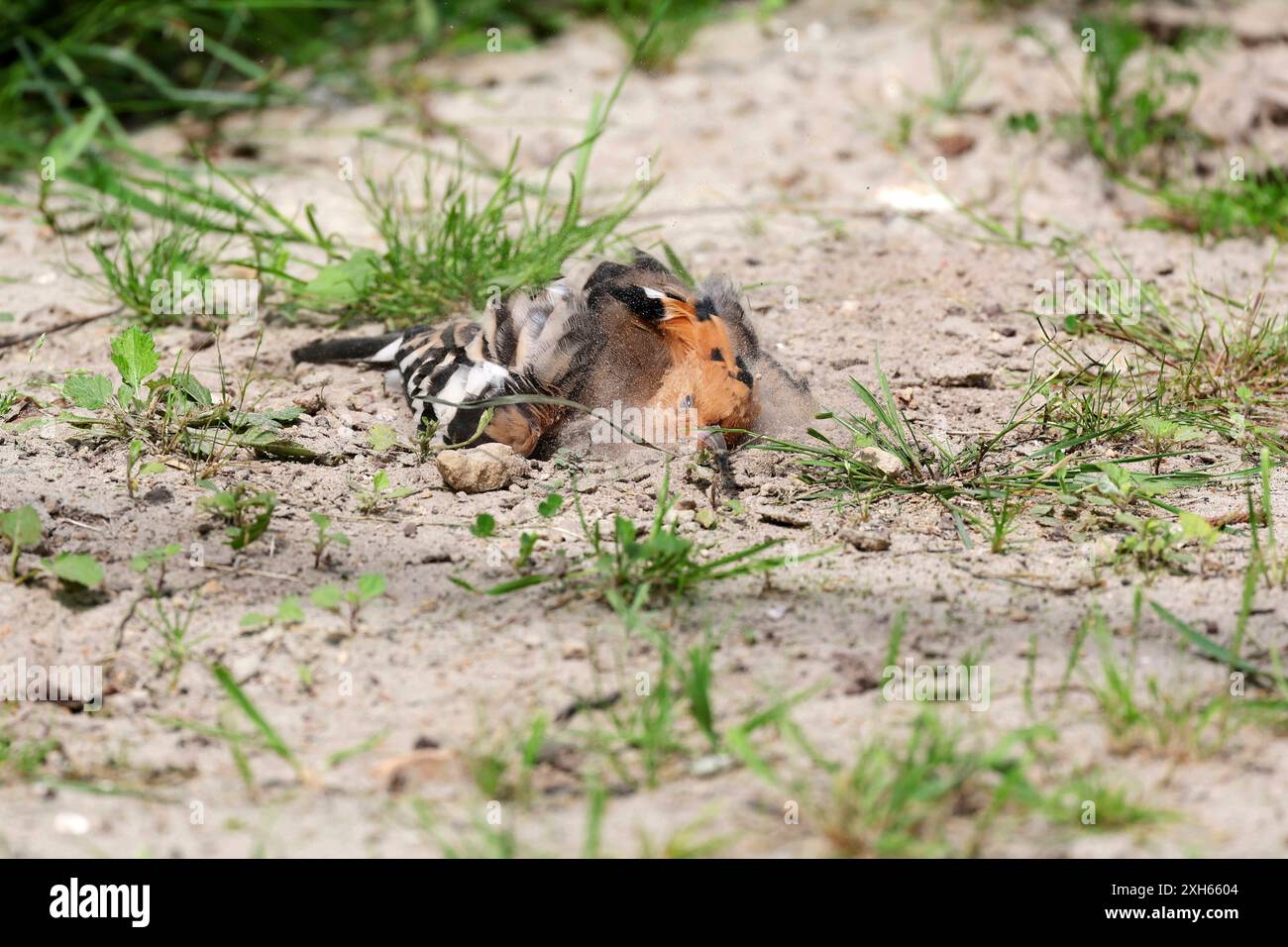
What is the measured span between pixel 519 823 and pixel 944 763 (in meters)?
0.73

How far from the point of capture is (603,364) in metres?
3.73

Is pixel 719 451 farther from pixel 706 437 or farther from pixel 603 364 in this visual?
pixel 603 364

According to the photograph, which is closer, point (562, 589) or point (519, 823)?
point (519, 823)

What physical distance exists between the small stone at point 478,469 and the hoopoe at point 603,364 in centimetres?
12

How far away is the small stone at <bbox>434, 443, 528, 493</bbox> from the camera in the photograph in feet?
11.3

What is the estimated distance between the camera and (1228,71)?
5820mm

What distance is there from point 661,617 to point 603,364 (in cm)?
107

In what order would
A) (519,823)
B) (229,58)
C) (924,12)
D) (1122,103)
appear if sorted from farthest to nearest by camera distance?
(924,12)
(229,58)
(1122,103)
(519,823)

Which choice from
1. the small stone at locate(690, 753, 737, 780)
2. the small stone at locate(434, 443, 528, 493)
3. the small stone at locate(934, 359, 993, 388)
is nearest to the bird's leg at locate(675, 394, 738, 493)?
the small stone at locate(434, 443, 528, 493)

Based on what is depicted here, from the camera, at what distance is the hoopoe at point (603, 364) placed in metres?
3.64

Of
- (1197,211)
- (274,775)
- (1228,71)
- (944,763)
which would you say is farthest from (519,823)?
(1228,71)

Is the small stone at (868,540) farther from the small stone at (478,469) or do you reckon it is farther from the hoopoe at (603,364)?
the small stone at (478,469)

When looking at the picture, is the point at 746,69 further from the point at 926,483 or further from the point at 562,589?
the point at 562,589

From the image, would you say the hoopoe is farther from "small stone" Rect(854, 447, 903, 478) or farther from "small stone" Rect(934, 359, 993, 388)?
"small stone" Rect(934, 359, 993, 388)
